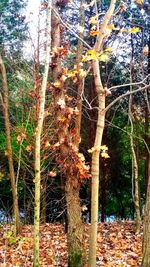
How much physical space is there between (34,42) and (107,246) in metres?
4.82

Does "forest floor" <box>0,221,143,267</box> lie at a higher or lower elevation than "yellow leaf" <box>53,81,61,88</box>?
lower

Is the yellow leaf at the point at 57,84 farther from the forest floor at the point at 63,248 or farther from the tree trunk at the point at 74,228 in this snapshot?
the forest floor at the point at 63,248

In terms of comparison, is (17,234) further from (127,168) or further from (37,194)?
(127,168)

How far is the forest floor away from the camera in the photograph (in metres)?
7.29

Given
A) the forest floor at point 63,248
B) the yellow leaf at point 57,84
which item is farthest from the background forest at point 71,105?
the forest floor at point 63,248

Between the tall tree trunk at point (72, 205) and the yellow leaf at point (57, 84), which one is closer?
the yellow leaf at point (57, 84)

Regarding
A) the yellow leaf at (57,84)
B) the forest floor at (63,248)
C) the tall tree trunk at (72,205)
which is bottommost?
the forest floor at (63,248)

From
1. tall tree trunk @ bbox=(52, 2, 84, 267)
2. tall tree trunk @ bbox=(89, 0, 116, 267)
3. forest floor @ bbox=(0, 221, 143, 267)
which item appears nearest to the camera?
tall tree trunk @ bbox=(89, 0, 116, 267)

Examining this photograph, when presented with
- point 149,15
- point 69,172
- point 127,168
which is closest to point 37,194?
point 69,172

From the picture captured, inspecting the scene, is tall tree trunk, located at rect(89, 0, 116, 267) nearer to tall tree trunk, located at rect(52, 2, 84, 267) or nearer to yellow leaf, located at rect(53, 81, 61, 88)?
yellow leaf, located at rect(53, 81, 61, 88)

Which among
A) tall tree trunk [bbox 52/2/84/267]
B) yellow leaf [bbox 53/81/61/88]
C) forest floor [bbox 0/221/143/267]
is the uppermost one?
yellow leaf [bbox 53/81/61/88]

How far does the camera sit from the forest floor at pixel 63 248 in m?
7.29

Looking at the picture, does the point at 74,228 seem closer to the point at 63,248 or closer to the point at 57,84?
the point at 63,248

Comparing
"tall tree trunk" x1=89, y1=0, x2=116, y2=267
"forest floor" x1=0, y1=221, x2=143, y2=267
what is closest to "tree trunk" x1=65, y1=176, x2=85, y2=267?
"forest floor" x1=0, y1=221, x2=143, y2=267
